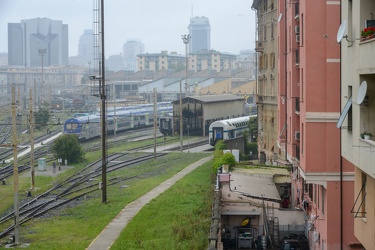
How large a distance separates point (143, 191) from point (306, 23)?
14533mm

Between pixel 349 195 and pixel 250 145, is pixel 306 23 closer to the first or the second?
pixel 349 195

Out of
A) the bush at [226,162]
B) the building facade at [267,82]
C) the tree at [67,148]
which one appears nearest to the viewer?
the bush at [226,162]

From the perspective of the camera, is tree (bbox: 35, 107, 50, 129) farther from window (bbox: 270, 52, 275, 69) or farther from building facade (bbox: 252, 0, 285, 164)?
window (bbox: 270, 52, 275, 69)

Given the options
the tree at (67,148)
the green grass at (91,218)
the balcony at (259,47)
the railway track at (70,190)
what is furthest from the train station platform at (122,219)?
the tree at (67,148)

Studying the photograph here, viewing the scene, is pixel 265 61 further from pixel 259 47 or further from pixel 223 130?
pixel 223 130

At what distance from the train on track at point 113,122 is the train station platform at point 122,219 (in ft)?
81.3

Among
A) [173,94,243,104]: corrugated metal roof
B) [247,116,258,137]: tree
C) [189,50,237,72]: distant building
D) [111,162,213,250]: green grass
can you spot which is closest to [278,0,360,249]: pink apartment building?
[111,162,213,250]: green grass

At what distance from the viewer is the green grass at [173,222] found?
19750 millimetres

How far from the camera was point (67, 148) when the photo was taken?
150 ft

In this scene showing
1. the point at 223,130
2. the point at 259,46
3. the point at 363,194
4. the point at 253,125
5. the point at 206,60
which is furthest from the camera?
the point at 206,60

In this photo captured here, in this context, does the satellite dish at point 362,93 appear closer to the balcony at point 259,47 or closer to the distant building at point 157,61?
the balcony at point 259,47

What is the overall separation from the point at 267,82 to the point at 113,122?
2679cm

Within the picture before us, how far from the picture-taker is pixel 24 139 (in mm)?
64938

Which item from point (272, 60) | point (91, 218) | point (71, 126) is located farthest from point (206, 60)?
point (91, 218)
